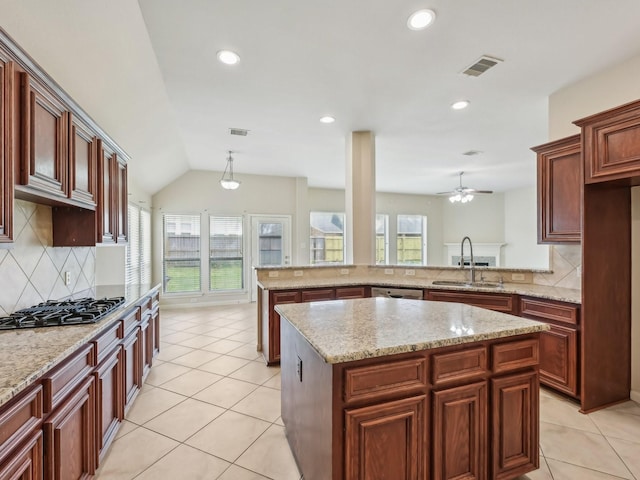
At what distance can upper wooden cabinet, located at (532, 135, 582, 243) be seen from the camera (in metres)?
2.67

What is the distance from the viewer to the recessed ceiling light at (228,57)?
2.54 m

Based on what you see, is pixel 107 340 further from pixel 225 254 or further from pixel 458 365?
pixel 225 254

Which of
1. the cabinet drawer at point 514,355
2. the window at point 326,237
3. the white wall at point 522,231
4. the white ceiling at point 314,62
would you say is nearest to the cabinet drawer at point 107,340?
the white ceiling at point 314,62

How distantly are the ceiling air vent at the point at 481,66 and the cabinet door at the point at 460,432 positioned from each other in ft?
8.39

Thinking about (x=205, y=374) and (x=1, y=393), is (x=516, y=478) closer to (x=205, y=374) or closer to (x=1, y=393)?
(x=1, y=393)

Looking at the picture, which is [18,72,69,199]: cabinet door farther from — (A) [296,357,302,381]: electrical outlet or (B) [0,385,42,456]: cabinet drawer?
(A) [296,357,302,381]: electrical outlet

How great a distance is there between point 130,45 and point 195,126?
6.06 feet

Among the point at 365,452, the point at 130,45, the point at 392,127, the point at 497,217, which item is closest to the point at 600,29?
the point at 392,127

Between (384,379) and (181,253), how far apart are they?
6104mm

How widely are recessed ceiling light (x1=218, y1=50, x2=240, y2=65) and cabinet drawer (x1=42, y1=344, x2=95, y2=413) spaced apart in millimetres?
2345

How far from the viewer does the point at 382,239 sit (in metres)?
9.09

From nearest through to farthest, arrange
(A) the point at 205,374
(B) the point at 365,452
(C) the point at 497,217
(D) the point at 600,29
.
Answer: (B) the point at 365,452 → (D) the point at 600,29 → (A) the point at 205,374 → (C) the point at 497,217

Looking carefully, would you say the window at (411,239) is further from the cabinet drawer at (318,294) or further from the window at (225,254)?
the cabinet drawer at (318,294)

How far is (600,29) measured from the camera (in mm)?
2236
